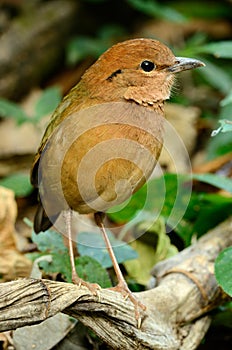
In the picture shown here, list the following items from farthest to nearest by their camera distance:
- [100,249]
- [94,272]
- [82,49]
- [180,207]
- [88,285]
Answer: [82,49] < [180,207] < [100,249] < [94,272] < [88,285]

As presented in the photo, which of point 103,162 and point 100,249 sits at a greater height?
point 103,162

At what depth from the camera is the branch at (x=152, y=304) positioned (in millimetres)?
3111

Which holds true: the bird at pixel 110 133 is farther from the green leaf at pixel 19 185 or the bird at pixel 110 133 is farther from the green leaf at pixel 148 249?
the green leaf at pixel 19 185

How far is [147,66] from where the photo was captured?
12.8 feet

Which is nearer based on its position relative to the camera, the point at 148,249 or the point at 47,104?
the point at 148,249

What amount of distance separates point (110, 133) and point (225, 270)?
910mm

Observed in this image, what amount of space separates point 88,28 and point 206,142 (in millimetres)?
2195

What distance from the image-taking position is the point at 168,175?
191 inches

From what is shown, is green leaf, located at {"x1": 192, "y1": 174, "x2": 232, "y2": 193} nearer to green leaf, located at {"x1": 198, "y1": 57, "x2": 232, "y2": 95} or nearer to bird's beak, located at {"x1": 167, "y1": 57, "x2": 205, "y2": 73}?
bird's beak, located at {"x1": 167, "y1": 57, "x2": 205, "y2": 73}

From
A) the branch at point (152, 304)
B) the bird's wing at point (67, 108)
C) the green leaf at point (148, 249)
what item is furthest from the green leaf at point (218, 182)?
the bird's wing at point (67, 108)

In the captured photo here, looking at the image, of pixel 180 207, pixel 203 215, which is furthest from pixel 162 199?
pixel 203 215

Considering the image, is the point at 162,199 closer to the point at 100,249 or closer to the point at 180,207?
the point at 180,207

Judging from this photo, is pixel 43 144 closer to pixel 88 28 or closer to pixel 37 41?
pixel 37 41

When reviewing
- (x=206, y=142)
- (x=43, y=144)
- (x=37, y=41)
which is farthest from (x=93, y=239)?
(x=37, y=41)
